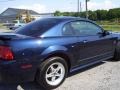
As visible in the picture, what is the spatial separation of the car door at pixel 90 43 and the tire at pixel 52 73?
1.73 feet

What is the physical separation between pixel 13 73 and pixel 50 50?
848mm

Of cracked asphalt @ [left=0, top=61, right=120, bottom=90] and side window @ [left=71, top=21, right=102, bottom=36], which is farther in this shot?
side window @ [left=71, top=21, right=102, bottom=36]

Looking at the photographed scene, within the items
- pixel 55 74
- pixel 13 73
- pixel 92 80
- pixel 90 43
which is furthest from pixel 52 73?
pixel 90 43

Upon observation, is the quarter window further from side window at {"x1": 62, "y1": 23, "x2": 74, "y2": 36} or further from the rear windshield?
the rear windshield

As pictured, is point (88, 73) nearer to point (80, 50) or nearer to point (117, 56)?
point (80, 50)

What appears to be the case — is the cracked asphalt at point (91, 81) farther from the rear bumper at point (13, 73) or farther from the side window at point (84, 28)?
the side window at point (84, 28)

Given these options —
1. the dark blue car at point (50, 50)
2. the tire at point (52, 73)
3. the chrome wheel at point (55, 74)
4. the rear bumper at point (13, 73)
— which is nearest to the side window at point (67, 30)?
the dark blue car at point (50, 50)

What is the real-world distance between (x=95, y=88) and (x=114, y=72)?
1.32 meters

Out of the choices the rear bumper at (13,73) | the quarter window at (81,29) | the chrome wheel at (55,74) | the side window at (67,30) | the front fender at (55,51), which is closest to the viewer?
the rear bumper at (13,73)

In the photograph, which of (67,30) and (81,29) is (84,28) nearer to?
(81,29)

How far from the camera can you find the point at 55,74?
472cm

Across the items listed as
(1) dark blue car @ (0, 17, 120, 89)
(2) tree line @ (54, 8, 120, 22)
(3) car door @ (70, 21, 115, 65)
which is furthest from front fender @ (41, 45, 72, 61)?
(2) tree line @ (54, 8, 120, 22)

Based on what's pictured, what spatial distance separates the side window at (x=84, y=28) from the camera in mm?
5275

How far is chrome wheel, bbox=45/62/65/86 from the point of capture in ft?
15.0
